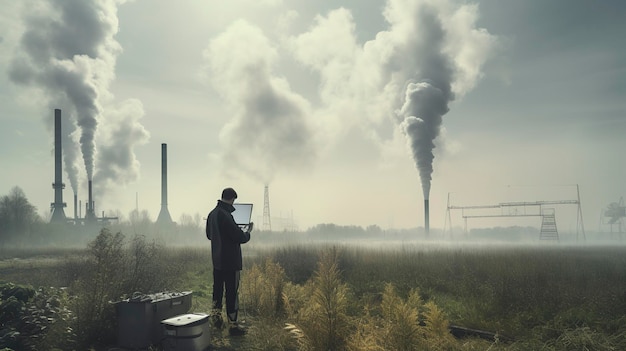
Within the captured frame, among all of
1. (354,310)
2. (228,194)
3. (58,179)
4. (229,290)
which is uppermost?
(58,179)

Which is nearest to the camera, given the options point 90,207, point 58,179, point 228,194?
point 228,194

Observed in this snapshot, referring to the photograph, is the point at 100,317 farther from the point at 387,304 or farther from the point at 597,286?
the point at 597,286

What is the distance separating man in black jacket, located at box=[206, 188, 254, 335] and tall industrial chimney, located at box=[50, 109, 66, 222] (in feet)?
166

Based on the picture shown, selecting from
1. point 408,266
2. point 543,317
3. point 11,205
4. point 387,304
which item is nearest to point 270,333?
point 387,304

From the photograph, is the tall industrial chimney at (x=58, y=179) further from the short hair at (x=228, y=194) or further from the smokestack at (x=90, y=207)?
the short hair at (x=228, y=194)

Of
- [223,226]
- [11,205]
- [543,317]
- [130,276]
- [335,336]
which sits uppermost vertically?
[11,205]

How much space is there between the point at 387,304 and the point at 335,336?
2.66 feet

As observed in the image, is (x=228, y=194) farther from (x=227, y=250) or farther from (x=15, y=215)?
(x=15, y=215)

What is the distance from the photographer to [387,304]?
573cm

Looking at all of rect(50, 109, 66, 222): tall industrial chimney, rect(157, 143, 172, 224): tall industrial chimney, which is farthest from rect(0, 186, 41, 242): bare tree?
rect(157, 143, 172, 224): tall industrial chimney

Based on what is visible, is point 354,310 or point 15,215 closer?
point 354,310

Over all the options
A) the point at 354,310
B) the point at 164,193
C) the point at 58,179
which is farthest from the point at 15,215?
the point at 354,310

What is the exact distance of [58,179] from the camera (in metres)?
55.1

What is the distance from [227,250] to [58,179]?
5643 centimetres
